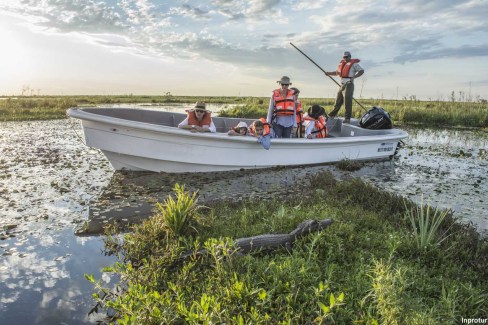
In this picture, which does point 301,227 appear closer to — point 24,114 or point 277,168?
point 277,168

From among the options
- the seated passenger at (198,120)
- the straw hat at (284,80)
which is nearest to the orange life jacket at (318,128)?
the straw hat at (284,80)

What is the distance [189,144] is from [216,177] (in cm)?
94

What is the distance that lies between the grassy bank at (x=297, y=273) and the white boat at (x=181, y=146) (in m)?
2.96

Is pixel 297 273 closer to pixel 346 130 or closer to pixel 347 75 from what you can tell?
pixel 346 130

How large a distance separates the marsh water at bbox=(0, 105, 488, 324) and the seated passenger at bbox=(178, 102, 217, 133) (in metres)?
1.06

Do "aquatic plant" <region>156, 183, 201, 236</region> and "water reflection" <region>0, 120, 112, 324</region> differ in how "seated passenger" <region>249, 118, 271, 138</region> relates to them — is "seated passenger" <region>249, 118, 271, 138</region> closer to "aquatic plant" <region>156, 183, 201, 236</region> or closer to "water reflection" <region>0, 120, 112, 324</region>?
"water reflection" <region>0, 120, 112, 324</region>

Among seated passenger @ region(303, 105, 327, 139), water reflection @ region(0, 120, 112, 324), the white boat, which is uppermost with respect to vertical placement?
seated passenger @ region(303, 105, 327, 139)

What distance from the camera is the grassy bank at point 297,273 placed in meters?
2.80

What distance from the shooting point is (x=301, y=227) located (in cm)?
434

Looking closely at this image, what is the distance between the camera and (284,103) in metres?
9.08


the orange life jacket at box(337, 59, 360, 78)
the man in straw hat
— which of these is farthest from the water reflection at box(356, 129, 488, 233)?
the orange life jacket at box(337, 59, 360, 78)

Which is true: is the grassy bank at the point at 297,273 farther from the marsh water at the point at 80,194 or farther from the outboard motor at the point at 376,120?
the outboard motor at the point at 376,120

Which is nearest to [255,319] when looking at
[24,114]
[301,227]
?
[301,227]

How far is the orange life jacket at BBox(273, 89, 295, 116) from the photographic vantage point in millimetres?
9023
